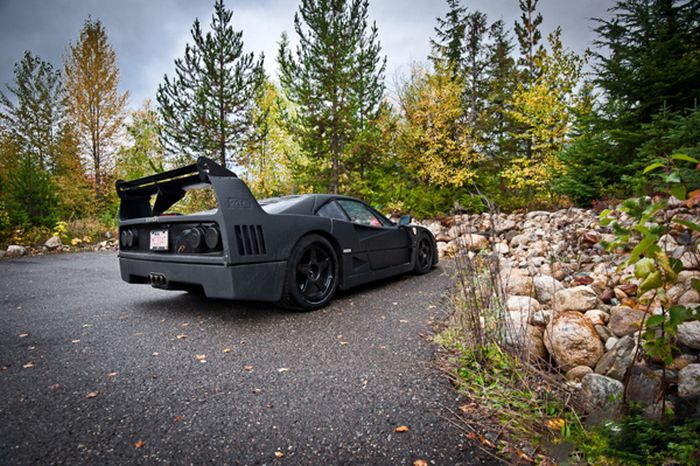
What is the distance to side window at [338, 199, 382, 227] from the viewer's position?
4.08 metres

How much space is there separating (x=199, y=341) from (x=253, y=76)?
14.4m

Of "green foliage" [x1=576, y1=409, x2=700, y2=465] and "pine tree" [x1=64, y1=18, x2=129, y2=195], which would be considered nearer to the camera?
"green foliage" [x1=576, y1=409, x2=700, y2=465]

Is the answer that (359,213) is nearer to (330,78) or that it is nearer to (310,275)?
(310,275)

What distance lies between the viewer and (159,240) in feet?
10.5

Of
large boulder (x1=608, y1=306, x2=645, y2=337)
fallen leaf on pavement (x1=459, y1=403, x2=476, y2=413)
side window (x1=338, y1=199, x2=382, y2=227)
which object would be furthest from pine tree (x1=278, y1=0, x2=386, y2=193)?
fallen leaf on pavement (x1=459, y1=403, x2=476, y2=413)

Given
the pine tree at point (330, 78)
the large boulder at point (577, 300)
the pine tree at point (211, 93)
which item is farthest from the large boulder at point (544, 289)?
the pine tree at point (211, 93)

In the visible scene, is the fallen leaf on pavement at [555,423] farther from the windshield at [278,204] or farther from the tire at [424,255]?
the tire at [424,255]

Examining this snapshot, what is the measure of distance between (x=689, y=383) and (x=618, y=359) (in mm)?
314

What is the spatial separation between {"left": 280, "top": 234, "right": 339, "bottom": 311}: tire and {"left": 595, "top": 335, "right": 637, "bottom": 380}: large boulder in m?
2.35

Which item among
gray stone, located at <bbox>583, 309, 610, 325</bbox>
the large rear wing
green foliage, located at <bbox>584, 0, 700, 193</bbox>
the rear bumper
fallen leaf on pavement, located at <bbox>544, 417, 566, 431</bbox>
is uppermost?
green foliage, located at <bbox>584, 0, 700, 193</bbox>

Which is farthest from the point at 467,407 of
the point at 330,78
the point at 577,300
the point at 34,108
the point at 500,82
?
the point at 34,108

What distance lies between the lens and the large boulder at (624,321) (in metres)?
2.28

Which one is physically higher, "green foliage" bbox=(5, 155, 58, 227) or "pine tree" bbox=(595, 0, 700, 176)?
"pine tree" bbox=(595, 0, 700, 176)

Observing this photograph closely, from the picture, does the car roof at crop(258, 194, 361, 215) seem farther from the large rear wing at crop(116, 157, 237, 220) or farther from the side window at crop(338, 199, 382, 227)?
the large rear wing at crop(116, 157, 237, 220)
